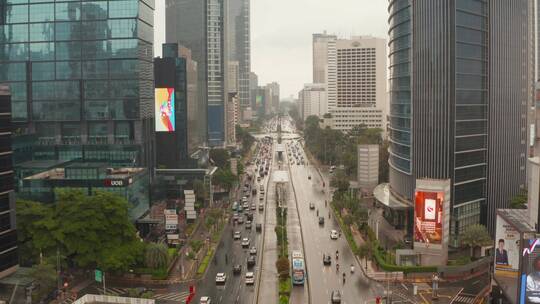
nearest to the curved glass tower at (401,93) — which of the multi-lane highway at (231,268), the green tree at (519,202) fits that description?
the green tree at (519,202)

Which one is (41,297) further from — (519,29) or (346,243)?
(519,29)

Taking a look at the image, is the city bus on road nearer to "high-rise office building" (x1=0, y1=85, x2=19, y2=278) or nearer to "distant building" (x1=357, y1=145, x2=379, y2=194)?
"high-rise office building" (x1=0, y1=85, x2=19, y2=278)

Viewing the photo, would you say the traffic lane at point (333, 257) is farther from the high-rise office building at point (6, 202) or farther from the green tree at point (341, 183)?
the high-rise office building at point (6, 202)

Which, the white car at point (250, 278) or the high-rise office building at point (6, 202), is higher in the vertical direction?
the high-rise office building at point (6, 202)

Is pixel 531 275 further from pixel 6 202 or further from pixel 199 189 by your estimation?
pixel 199 189

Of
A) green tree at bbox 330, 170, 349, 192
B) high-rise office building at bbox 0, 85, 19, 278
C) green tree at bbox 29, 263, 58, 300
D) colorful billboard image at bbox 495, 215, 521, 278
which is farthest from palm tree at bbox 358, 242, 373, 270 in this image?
green tree at bbox 330, 170, 349, 192

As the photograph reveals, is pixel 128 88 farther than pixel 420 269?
Yes

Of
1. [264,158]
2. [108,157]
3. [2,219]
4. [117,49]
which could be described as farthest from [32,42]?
[264,158]
